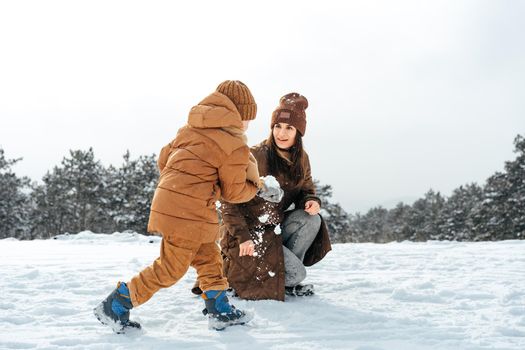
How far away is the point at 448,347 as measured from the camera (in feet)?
6.86

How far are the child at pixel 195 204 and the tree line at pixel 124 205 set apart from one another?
27446mm

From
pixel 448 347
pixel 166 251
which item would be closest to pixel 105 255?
pixel 166 251

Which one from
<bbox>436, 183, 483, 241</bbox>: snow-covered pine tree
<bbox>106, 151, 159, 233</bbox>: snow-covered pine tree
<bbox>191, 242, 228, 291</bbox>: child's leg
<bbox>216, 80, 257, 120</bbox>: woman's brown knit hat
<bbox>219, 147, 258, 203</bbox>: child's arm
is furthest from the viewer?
<bbox>436, 183, 483, 241</bbox>: snow-covered pine tree

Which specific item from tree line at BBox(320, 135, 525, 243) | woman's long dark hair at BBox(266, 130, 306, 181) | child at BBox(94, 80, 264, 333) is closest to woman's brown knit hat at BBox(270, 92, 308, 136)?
woman's long dark hair at BBox(266, 130, 306, 181)

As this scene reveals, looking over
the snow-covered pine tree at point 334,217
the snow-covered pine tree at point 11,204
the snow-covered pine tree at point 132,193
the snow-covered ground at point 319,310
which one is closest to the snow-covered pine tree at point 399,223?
the snow-covered pine tree at point 334,217

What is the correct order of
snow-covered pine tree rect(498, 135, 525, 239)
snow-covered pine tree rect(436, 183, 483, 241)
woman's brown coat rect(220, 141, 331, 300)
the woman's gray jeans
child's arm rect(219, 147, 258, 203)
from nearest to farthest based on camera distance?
child's arm rect(219, 147, 258, 203) → woman's brown coat rect(220, 141, 331, 300) → the woman's gray jeans → snow-covered pine tree rect(498, 135, 525, 239) → snow-covered pine tree rect(436, 183, 483, 241)

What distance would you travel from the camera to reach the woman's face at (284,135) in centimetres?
321

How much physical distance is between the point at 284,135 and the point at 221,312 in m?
1.36

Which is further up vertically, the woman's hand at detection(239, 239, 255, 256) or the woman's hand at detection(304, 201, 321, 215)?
the woman's hand at detection(304, 201, 321, 215)

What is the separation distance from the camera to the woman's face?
3.21 m

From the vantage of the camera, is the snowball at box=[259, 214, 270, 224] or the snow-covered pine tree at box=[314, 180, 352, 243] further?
the snow-covered pine tree at box=[314, 180, 352, 243]

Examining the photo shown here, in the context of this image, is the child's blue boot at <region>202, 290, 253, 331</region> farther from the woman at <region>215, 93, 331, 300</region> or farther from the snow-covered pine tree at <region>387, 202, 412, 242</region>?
the snow-covered pine tree at <region>387, 202, 412, 242</region>

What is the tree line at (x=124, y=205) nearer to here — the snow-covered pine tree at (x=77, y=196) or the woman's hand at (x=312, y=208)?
the snow-covered pine tree at (x=77, y=196)

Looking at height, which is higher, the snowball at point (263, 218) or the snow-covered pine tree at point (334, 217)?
the snowball at point (263, 218)
